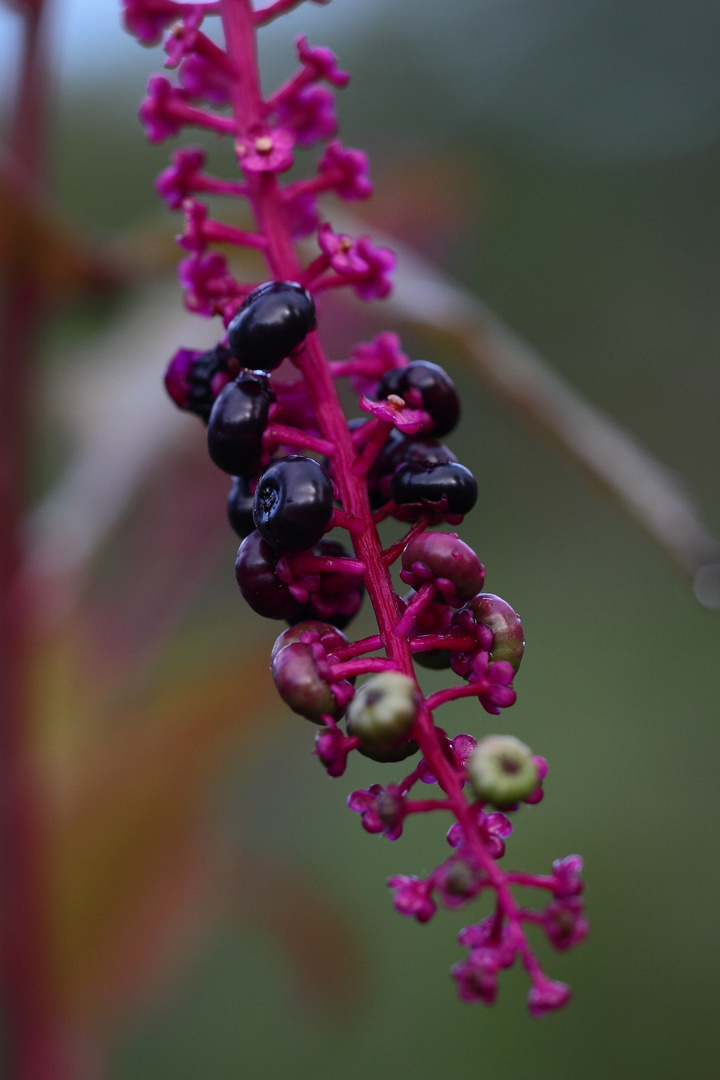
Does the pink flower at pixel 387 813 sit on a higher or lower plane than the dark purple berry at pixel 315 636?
lower

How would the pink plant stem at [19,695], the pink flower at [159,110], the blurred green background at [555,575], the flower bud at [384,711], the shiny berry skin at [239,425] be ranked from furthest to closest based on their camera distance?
1. the blurred green background at [555,575]
2. the pink plant stem at [19,695]
3. the pink flower at [159,110]
4. the shiny berry skin at [239,425]
5. the flower bud at [384,711]

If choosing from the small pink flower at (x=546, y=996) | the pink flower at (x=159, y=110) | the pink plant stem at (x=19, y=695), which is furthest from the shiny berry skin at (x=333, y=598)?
the pink plant stem at (x=19, y=695)

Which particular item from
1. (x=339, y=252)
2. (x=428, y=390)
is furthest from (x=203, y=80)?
(x=428, y=390)

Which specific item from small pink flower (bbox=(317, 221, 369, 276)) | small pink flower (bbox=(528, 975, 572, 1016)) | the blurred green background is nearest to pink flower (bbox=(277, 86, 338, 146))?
small pink flower (bbox=(317, 221, 369, 276))

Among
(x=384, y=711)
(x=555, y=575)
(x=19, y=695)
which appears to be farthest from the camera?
(x=555, y=575)

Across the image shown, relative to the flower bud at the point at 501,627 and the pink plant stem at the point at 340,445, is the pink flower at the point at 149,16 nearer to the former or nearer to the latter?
the pink plant stem at the point at 340,445

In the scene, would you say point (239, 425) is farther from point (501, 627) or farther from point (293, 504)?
point (501, 627)

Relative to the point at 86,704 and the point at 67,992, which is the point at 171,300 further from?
the point at 67,992
